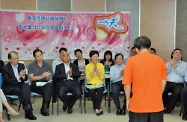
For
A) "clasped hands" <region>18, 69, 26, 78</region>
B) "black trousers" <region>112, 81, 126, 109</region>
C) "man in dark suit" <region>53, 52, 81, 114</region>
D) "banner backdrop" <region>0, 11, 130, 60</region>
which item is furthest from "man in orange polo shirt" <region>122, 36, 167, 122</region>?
"banner backdrop" <region>0, 11, 130, 60</region>

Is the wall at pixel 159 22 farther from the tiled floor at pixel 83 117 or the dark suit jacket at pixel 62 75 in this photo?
the dark suit jacket at pixel 62 75

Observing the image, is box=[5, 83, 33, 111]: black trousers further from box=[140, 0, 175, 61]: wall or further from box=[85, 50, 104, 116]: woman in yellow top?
box=[140, 0, 175, 61]: wall

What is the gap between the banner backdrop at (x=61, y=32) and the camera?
5766 millimetres

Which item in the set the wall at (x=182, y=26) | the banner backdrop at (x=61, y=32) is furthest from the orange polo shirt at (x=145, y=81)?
the wall at (x=182, y=26)

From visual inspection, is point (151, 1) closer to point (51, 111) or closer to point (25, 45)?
point (25, 45)

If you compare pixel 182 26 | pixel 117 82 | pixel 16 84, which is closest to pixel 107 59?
pixel 117 82

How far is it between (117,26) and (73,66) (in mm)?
1872

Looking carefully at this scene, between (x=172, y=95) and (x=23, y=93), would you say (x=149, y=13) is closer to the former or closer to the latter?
(x=172, y=95)

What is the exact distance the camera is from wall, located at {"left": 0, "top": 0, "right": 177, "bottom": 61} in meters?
6.08

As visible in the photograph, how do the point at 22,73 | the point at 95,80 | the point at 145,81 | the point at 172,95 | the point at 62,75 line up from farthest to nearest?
1. the point at 95,80
2. the point at 62,75
3. the point at 172,95
4. the point at 22,73
5. the point at 145,81

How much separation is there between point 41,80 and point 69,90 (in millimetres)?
519

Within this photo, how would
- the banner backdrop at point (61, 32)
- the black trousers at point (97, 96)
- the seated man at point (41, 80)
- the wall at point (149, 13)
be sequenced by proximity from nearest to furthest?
the seated man at point (41, 80) < the black trousers at point (97, 96) < the banner backdrop at point (61, 32) < the wall at point (149, 13)

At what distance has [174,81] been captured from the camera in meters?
4.77

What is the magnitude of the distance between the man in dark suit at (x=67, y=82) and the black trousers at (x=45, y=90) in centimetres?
15
